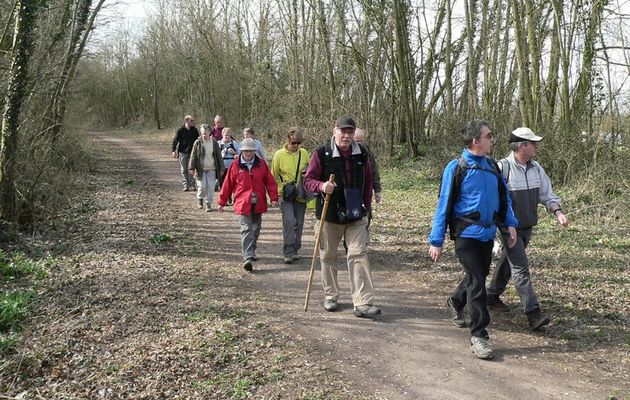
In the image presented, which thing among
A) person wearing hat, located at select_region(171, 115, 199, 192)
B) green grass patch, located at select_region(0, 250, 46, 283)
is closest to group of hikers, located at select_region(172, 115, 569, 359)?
Result: green grass patch, located at select_region(0, 250, 46, 283)

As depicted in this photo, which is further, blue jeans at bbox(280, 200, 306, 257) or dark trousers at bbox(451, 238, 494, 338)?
blue jeans at bbox(280, 200, 306, 257)

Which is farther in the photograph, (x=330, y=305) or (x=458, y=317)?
(x=330, y=305)

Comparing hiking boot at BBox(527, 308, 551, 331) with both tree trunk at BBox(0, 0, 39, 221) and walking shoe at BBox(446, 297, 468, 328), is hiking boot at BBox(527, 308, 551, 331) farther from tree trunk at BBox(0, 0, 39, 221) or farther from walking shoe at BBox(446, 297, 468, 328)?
tree trunk at BBox(0, 0, 39, 221)

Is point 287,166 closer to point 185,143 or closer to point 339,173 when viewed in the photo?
point 339,173

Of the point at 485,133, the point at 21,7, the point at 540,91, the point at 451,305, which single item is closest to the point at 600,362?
the point at 451,305

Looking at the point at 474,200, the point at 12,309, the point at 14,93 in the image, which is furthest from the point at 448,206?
the point at 14,93

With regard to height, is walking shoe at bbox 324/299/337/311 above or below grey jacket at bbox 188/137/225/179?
below

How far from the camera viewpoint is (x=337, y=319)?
5785 mm

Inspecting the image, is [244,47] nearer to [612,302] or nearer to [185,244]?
[185,244]

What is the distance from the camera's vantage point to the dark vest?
573cm

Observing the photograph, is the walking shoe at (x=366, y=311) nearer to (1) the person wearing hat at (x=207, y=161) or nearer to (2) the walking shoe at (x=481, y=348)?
(2) the walking shoe at (x=481, y=348)

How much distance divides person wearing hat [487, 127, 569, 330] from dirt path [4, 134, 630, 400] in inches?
14.7

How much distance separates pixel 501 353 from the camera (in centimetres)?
491

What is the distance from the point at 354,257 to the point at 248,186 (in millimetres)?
2519
